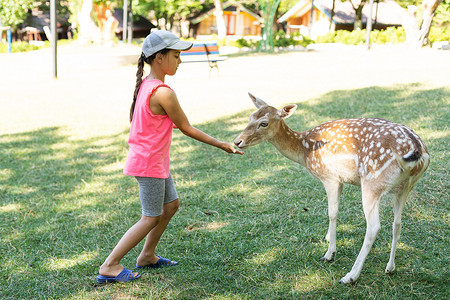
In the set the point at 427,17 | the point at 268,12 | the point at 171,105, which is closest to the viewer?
Result: the point at 171,105

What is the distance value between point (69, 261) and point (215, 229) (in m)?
1.48

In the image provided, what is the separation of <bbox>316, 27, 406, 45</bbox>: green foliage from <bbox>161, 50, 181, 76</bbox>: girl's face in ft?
82.2

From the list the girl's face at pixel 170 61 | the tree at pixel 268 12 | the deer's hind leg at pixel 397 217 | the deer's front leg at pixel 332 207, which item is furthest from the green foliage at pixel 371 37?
the girl's face at pixel 170 61

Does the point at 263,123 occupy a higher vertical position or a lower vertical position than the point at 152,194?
higher

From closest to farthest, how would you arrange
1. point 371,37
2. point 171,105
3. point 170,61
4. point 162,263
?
point 171,105
point 170,61
point 162,263
point 371,37

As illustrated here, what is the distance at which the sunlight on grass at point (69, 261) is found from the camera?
4215mm

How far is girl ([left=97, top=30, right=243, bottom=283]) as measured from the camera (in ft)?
11.6

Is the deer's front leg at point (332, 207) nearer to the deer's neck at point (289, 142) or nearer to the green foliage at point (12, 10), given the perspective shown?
the deer's neck at point (289, 142)

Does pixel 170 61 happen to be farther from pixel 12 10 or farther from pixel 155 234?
pixel 12 10

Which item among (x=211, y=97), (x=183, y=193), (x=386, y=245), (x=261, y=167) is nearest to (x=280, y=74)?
(x=211, y=97)

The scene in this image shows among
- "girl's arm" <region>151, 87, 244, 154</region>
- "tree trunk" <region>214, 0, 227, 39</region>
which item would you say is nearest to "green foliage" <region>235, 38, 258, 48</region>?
"tree trunk" <region>214, 0, 227, 39</region>

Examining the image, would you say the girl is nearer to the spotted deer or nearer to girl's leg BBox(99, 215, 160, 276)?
girl's leg BBox(99, 215, 160, 276)

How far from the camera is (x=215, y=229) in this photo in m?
4.93

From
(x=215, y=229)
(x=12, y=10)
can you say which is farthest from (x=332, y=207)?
(x=12, y=10)
